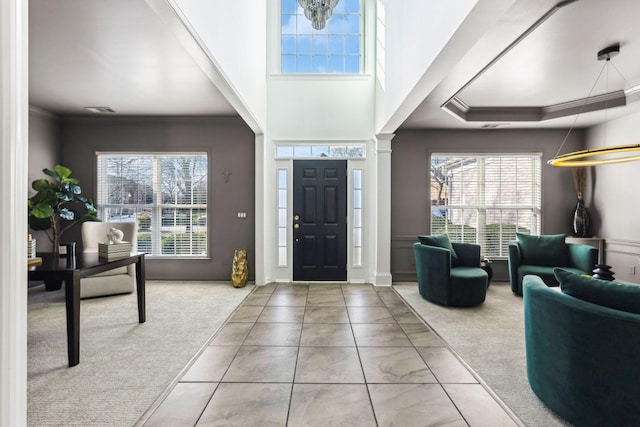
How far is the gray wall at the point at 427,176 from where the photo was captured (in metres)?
5.79

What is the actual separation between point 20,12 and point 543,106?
5.94m

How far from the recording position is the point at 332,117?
18.7 feet

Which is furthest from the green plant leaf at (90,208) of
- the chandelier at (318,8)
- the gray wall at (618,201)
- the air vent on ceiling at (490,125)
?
the gray wall at (618,201)

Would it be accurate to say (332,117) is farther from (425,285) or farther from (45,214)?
(45,214)

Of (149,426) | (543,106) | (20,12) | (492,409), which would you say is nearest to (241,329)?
(149,426)

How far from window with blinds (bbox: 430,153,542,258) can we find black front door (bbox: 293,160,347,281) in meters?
1.64

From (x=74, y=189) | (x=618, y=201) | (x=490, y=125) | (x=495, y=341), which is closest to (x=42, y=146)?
(x=74, y=189)

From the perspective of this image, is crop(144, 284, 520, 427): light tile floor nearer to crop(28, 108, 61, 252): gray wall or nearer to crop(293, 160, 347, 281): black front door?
crop(293, 160, 347, 281): black front door

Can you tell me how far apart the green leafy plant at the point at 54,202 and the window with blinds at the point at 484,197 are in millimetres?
5704

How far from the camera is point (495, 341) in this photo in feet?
10.4

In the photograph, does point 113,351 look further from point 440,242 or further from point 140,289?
point 440,242

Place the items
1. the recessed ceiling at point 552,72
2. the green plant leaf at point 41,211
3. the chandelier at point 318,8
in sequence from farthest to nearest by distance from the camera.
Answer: the green plant leaf at point 41,211 → the chandelier at point 318,8 → the recessed ceiling at point 552,72

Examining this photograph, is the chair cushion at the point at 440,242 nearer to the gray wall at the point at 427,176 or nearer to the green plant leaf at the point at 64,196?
the gray wall at the point at 427,176

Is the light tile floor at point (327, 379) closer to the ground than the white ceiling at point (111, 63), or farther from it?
closer to the ground
